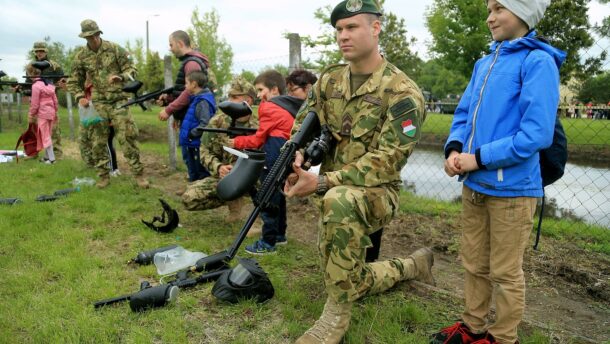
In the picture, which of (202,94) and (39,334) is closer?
(39,334)

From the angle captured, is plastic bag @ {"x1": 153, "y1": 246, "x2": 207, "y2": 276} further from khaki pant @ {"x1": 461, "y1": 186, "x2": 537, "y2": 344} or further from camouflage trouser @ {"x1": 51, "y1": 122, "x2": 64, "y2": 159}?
camouflage trouser @ {"x1": 51, "y1": 122, "x2": 64, "y2": 159}

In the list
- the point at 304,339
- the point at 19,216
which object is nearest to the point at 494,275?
the point at 304,339

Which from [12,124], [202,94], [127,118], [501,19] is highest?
[501,19]

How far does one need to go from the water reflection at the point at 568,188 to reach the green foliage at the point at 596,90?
1.43 metres

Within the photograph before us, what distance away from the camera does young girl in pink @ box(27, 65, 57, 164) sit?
869 centimetres

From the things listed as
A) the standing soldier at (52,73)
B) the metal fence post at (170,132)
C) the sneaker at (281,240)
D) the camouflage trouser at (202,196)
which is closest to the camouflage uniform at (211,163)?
the camouflage trouser at (202,196)

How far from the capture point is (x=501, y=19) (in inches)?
90.5

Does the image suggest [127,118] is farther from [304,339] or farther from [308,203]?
[304,339]

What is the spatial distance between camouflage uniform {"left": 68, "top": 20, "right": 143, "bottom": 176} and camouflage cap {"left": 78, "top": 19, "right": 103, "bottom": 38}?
0.97 ft

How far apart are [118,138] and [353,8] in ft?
17.3

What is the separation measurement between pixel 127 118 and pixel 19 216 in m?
2.30

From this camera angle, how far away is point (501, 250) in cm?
230

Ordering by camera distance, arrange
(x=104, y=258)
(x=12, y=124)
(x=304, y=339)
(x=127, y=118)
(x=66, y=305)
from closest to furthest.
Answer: (x=304, y=339), (x=66, y=305), (x=104, y=258), (x=127, y=118), (x=12, y=124)

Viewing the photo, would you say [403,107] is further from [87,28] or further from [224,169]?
[87,28]
